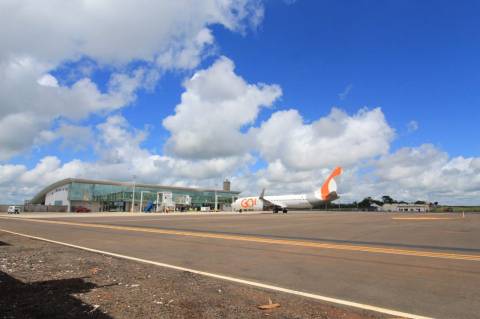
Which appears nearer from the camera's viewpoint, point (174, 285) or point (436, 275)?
point (174, 285)

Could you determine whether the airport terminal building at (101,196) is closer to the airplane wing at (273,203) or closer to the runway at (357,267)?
the airplane wing at (273,203)

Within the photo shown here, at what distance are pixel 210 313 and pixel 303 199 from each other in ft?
254

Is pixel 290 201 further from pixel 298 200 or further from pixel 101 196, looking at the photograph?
pixel 101 196

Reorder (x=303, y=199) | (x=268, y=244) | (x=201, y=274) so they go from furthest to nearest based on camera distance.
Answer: (x=303, y=199)
(x=268, y=244)
(x=201, y=274)

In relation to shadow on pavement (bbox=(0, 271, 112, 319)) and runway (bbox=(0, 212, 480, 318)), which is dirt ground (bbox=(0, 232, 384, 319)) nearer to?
shadow on pavement (bbox=(0, 271, 112, 319))

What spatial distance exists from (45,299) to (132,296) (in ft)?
4.54

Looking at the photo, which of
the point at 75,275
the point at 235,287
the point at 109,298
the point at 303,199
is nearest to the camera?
the point at 109,298

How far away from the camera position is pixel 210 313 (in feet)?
19.4

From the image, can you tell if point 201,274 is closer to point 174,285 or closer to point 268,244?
point 174,285

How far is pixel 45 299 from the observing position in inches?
253

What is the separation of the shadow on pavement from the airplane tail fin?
7259 cm

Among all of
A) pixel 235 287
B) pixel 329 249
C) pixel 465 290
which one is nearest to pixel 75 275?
pixel 235 287

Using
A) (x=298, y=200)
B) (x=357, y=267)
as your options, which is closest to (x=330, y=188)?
(x=298, y=200)

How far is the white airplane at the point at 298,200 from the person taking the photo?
7831 cm
